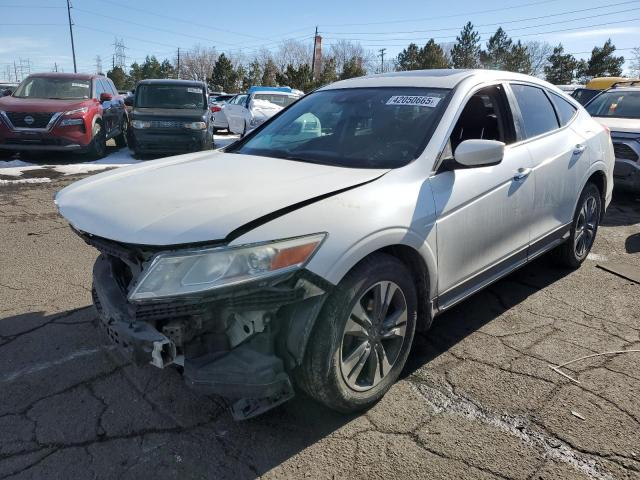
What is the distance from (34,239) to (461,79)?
15.0ft

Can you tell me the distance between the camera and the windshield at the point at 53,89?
1052cm

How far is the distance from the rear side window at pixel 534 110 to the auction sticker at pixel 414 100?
3.15 feet

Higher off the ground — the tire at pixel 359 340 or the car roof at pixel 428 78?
the car roof at pixel 428 78

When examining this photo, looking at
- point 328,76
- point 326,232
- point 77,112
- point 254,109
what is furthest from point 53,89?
point 328,76

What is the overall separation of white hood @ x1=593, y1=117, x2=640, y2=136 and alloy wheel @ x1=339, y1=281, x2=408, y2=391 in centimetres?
664

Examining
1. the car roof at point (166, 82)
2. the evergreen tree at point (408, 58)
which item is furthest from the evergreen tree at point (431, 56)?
the car roof at point (166, 82)

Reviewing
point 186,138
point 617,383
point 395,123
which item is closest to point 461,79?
point 395,123

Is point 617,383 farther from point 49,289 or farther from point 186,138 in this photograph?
point 186,138

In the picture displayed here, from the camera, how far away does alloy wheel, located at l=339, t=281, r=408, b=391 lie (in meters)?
2.38

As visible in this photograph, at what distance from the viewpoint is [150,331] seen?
84.0 inches

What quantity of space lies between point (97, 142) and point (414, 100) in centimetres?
914

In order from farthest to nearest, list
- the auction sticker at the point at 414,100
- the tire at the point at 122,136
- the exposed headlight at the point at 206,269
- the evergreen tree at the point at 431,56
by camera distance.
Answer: the evergreen tree at the point at 431,56, the tire at the point at 122,136, the auction sticker at the point at 414,100, the exposed headlight at the point at 206,269

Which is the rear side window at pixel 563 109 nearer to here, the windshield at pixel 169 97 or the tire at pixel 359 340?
the tire at pixel 359 340

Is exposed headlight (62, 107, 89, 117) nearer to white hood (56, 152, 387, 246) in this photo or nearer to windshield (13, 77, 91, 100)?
windshield (13, 77, 91, 100)
